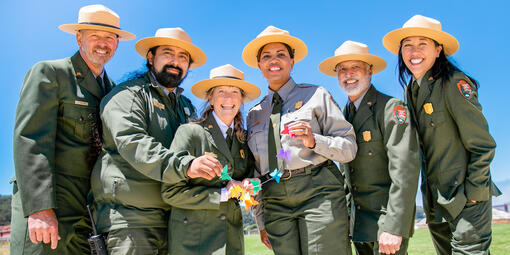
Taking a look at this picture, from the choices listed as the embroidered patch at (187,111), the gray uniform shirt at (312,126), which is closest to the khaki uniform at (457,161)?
the gray uniform shirt at (312,126)

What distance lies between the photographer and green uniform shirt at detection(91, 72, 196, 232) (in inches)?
135

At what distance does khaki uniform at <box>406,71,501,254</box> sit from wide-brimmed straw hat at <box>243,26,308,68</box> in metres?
1.53

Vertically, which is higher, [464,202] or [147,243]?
[464,202]

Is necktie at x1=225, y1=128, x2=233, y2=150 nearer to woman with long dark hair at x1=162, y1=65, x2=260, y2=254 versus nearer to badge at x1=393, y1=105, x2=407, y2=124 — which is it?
woman with long dark hair at x1=162, y1=65, x2=260, y2=254

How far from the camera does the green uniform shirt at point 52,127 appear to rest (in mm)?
3604

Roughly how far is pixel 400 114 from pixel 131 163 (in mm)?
2707

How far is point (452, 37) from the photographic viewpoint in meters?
4.28

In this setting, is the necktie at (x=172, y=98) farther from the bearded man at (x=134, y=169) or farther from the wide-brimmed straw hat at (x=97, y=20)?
the wide-brimmed straw hat at (x=97, y=20)

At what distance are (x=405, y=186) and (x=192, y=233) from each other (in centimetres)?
209

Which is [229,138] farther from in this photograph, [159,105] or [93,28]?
[93,28]

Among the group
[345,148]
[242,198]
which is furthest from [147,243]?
[345,148]

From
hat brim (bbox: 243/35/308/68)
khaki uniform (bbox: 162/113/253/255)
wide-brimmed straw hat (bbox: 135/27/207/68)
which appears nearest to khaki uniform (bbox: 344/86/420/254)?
hat brim (bbox: 243/35/308/68)

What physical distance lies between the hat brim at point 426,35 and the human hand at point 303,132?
1.74 metres

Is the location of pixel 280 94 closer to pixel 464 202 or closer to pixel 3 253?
pixel 464 202
